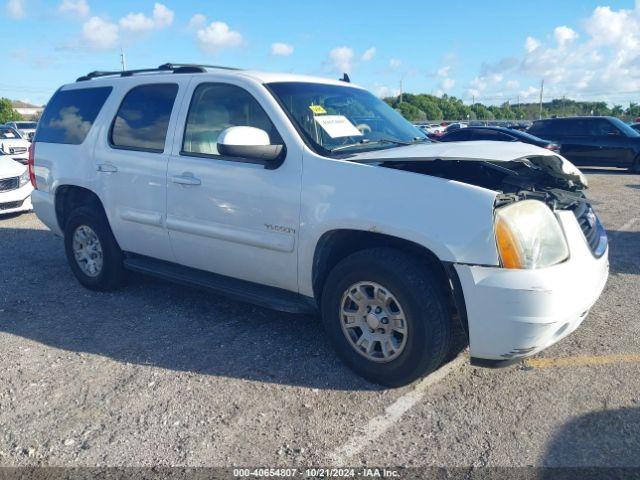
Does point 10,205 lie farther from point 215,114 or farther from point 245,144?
point 245,144

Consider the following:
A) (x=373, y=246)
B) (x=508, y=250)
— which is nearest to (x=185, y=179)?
(x=373, y=246)

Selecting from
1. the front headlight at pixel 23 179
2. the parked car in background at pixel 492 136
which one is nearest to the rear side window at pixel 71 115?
the front headlight at pixel 23 179

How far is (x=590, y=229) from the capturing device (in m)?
3.65

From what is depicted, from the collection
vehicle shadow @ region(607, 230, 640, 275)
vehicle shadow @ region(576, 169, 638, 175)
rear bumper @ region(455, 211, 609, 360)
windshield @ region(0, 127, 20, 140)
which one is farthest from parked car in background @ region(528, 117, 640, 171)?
windshield @ region(0, 127, 20, 140)

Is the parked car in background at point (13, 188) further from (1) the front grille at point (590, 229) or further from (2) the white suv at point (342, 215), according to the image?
(1) the front grille at point (590, 229)

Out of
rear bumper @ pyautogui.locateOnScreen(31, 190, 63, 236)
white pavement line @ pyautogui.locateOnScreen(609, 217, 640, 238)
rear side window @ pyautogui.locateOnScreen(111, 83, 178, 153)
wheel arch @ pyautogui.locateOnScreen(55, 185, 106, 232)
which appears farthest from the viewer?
white pavement line @ pyautogui.locateOnScreen(609, 217, 640, 238)

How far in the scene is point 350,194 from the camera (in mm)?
3469

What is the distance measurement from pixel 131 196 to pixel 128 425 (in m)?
2.21

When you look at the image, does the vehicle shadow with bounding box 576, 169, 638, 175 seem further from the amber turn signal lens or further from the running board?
the amber turn signal lens

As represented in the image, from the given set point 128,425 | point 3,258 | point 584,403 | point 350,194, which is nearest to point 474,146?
point 350,194

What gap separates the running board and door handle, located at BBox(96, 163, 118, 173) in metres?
0.80

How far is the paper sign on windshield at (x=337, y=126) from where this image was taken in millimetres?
4008

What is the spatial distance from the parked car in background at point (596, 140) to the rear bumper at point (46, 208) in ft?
50.5

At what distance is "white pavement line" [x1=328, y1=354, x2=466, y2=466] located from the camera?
288 cm
